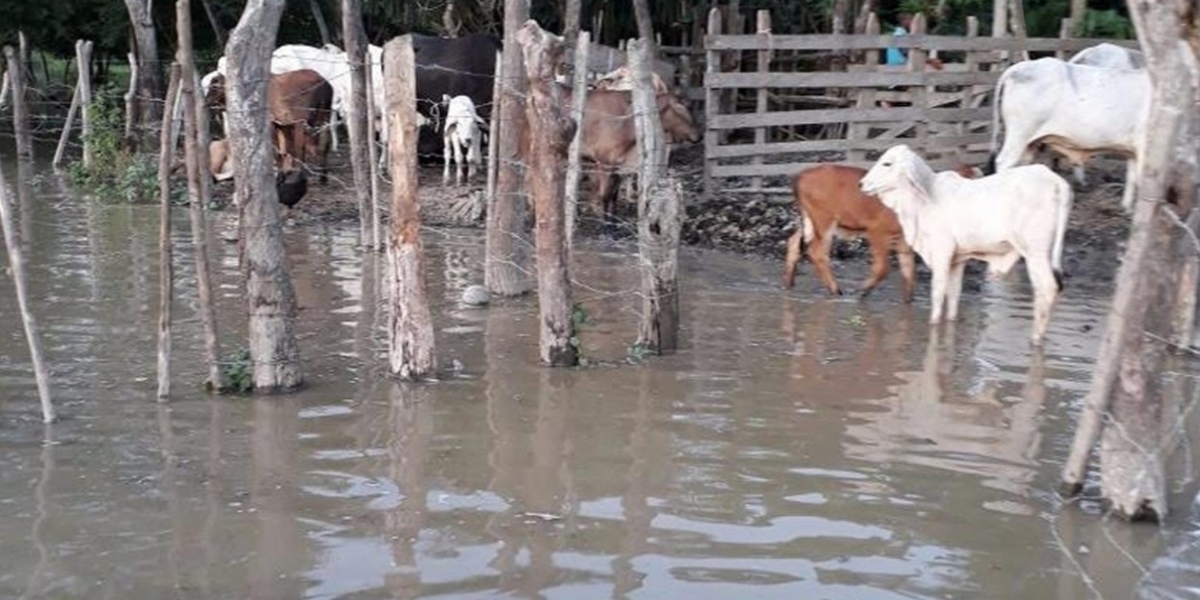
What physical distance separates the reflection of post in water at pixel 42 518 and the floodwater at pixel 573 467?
2 cm

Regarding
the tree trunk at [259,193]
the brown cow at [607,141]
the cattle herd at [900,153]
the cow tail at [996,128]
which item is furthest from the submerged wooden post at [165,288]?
the cow tail at [996,128]

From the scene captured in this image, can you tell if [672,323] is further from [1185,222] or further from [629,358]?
[1185,222]

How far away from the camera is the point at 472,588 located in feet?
17.9

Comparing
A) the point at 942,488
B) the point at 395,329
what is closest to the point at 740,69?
the point at 395,329

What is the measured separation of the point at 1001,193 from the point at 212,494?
6106 millimetres

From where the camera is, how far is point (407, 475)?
6781mm

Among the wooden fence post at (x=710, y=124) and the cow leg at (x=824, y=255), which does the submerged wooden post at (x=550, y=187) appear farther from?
the wooden fence post at (x=710, y=124)

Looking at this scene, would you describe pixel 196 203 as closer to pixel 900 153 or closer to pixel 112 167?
pixel 900 153

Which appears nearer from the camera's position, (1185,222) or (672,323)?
(1185,222)

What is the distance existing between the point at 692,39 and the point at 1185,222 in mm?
16829

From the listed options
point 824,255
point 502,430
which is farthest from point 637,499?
point 824,255

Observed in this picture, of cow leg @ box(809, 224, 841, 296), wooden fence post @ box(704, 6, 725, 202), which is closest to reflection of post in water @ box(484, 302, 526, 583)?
cow leg @ box(809, 224, 841, 296)

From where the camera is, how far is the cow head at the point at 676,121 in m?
15.5

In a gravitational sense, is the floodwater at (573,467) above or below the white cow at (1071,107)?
below
